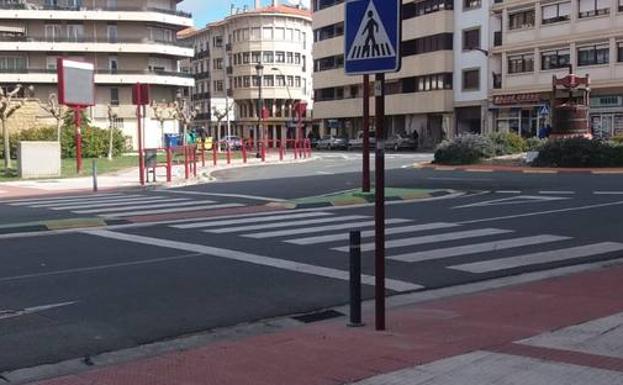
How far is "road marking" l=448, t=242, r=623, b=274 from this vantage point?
420 inches

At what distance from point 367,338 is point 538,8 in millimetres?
54895

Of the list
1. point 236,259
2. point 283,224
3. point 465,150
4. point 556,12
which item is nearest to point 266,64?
point 556,12

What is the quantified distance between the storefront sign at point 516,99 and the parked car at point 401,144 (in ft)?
28.7

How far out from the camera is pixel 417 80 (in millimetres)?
71875

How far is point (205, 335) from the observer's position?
7.40 metres

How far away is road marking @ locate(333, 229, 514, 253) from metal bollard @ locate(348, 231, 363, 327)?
15.2 ft

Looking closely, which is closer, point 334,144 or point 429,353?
point 429,353

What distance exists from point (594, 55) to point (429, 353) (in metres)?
51.5

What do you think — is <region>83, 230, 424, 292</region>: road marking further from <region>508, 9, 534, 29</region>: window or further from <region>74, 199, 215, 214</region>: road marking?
<region>508, 9, 534, 29</region>: window

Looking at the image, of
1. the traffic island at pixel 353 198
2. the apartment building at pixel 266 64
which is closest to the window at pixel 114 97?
the apartment building at pixel 266 64

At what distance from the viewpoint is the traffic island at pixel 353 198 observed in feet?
61.4

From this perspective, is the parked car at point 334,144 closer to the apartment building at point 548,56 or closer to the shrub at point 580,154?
the apartment building at point 548,56

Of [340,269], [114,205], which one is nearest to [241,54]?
[114,205]

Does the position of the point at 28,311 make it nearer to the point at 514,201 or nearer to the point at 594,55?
the point at 514,201
